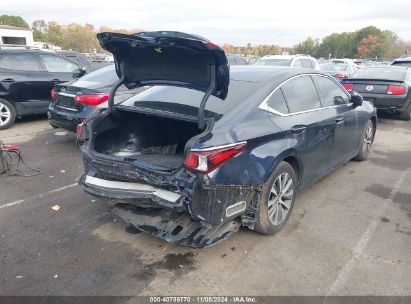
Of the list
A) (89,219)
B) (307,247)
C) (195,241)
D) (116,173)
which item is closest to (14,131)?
(89,219)

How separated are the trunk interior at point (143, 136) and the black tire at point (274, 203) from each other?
93 cm

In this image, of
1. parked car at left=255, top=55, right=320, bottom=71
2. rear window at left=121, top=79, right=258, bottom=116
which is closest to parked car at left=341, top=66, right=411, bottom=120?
parked car at left=255, top=55, right=320, bottom=71

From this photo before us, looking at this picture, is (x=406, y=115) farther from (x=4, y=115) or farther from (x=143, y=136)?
(x=4, y=115)

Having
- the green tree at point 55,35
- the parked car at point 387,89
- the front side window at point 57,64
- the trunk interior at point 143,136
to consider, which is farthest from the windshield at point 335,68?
the green tree at point 55,35

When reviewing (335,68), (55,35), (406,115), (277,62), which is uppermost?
(55,35)

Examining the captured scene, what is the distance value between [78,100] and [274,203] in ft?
13.0

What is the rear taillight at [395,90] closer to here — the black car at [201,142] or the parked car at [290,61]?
the parked car at [290,61]

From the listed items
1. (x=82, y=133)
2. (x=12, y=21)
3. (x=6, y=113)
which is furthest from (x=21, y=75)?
(x=12, y=21)

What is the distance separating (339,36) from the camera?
9125 centimetres

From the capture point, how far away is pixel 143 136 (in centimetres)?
412

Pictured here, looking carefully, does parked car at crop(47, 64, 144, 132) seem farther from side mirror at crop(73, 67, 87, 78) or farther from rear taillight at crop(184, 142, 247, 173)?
rear taillight at crop(184, 142, 247, 173)

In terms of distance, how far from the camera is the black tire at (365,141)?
5.76m

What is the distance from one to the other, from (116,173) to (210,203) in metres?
0.94

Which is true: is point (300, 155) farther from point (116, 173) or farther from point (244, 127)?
point (116, 173)
